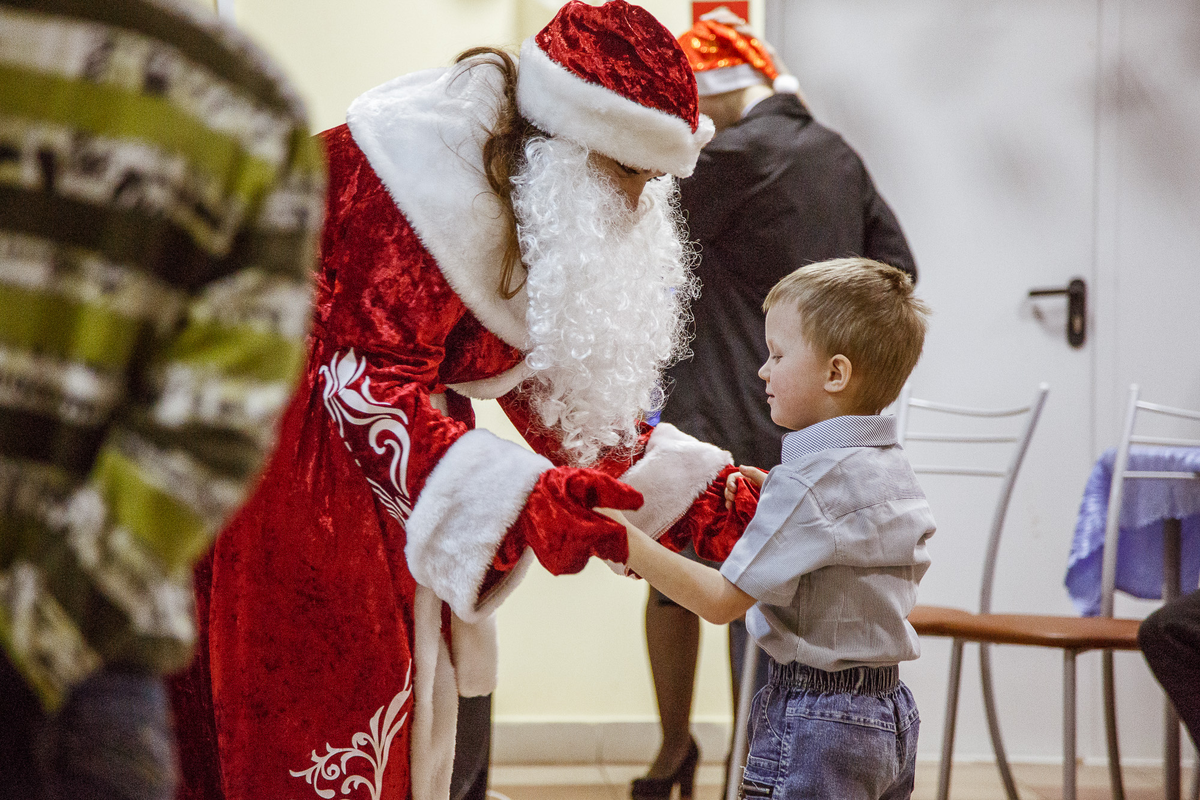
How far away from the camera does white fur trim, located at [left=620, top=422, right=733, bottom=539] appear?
1154 mm

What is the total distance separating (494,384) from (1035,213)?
6.98 ft

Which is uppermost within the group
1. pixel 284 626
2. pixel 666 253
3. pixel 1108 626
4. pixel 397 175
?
pixel 397 175

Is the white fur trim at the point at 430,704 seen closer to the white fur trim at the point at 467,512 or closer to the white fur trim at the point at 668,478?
the white fur trim at the point at 467,512

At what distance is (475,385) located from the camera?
1.17m

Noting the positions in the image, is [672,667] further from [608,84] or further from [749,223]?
[608,84]

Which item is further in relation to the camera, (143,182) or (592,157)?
(592,157)

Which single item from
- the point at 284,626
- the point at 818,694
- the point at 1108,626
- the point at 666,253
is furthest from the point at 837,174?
the point at 284,626

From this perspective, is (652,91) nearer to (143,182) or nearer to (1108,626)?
(143,182)

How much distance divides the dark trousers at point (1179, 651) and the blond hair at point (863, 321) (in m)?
0.94

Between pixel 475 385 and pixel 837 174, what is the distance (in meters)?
1.03

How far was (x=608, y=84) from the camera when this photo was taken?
109cm

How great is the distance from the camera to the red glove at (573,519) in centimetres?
88

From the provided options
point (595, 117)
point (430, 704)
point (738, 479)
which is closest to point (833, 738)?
point (738, 479)

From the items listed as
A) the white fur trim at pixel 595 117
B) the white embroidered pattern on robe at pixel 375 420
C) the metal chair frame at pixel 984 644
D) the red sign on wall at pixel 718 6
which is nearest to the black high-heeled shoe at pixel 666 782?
the metal chair frame at pixel 984 644
